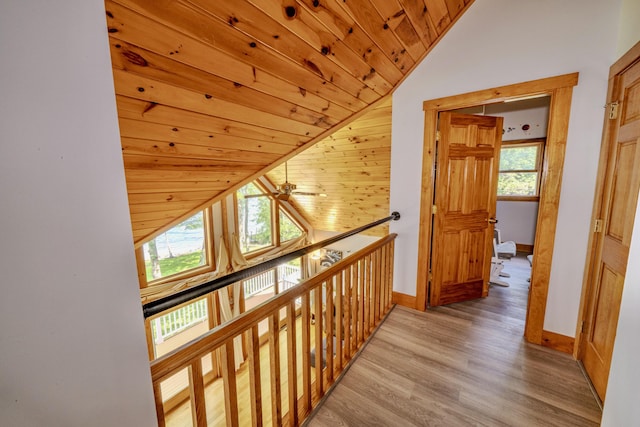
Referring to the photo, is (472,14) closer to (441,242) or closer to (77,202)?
(441,242)

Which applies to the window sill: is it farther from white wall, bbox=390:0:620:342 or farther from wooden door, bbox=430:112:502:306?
white wall, bbox=390:0:620:342

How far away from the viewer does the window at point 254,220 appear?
17.8ft

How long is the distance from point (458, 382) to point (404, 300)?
3.22 ft

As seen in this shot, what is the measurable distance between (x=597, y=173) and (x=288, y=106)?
215cm

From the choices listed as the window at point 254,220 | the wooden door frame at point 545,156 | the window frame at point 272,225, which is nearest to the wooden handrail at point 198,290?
the wooden door frame at point 545,156

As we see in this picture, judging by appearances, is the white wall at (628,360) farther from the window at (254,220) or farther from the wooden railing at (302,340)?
the window at (254,220)

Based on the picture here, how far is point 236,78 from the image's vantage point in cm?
133

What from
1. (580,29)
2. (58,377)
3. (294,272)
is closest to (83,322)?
(58,377)

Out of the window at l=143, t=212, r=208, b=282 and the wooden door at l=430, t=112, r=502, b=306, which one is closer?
the wooden door at l=430, t=112, r=502, b=306

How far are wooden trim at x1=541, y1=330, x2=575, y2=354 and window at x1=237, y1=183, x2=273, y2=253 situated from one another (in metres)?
4.68

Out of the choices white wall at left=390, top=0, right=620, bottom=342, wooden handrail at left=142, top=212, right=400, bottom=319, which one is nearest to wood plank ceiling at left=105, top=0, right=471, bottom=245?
white wall at left=390, top=0, right=620, bottom=342

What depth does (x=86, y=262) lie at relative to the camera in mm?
482

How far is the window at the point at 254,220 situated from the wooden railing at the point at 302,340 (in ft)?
12.1

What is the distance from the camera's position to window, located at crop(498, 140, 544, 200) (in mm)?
4488
